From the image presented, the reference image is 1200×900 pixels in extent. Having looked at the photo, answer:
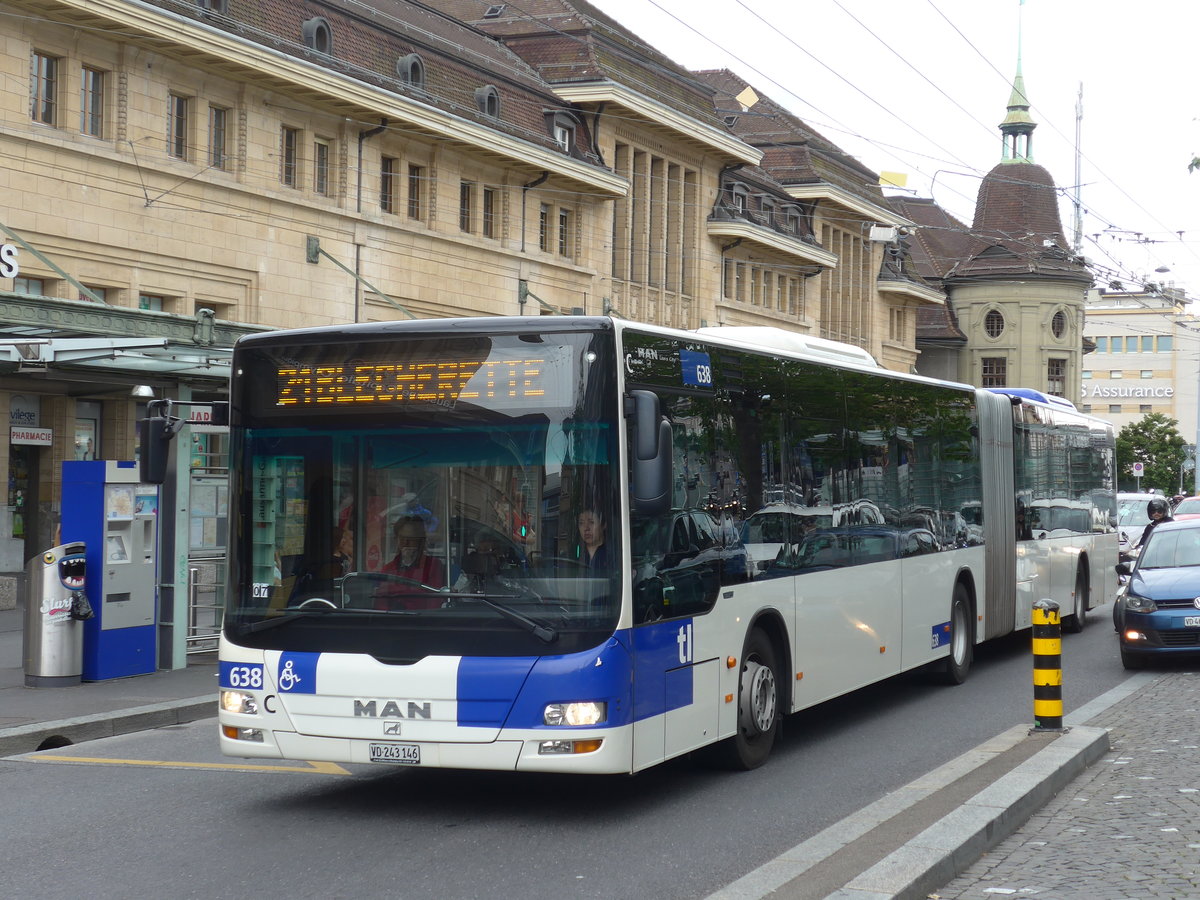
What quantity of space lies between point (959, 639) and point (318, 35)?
21259 millimetres

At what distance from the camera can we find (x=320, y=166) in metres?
32.9

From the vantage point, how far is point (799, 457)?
35.2ft

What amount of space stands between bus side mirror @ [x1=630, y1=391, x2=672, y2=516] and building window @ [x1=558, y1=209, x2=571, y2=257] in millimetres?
33733

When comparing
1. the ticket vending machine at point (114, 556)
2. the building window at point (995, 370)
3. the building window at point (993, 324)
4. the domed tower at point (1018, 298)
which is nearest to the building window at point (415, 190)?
the ticket vending machine at point (114, 556)

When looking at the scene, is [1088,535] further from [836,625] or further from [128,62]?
[128,62]

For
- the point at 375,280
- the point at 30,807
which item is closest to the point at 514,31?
the point at 375,280

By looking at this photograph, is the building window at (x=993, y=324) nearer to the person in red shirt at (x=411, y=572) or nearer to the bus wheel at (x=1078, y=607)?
the bus wheel at (x=1078, y=607)

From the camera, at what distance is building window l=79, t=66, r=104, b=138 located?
27172 mm

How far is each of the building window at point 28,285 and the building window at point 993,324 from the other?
6235 cm

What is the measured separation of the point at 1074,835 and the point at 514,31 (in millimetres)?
39315

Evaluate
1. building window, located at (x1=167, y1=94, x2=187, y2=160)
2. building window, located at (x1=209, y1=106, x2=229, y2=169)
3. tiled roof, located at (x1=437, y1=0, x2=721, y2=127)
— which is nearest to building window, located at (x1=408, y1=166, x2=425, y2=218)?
building window, located at (x1=209, y1=106, x2=229, y2=169)

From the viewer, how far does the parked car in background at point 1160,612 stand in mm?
15750

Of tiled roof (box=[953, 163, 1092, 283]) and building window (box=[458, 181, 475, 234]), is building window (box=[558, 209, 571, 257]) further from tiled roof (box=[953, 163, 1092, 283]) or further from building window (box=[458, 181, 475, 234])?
tiled roof (box=[953, 163, 1092, 283])

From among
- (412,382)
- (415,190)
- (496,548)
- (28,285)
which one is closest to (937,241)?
(415,190)
